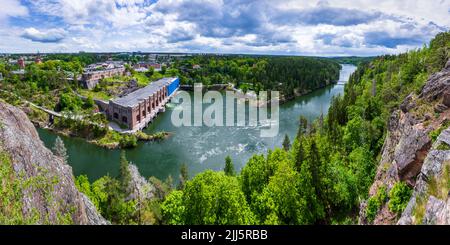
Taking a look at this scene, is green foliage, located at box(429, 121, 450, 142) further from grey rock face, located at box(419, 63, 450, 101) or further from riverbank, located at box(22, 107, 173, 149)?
riverbank, located at box(22, 107, 173, 149)

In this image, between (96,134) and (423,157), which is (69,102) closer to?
(96,134)

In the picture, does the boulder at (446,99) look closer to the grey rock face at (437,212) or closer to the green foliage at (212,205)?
the grey rock face at (437,212)

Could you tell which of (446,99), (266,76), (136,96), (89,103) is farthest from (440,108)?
(266,76)

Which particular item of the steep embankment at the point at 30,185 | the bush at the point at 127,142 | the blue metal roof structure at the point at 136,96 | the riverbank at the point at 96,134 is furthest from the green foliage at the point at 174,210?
the blue metal roof structure at the point at 136,96

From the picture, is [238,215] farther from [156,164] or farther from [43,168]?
[156,164]

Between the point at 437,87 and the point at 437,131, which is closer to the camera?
the point at 437,131
